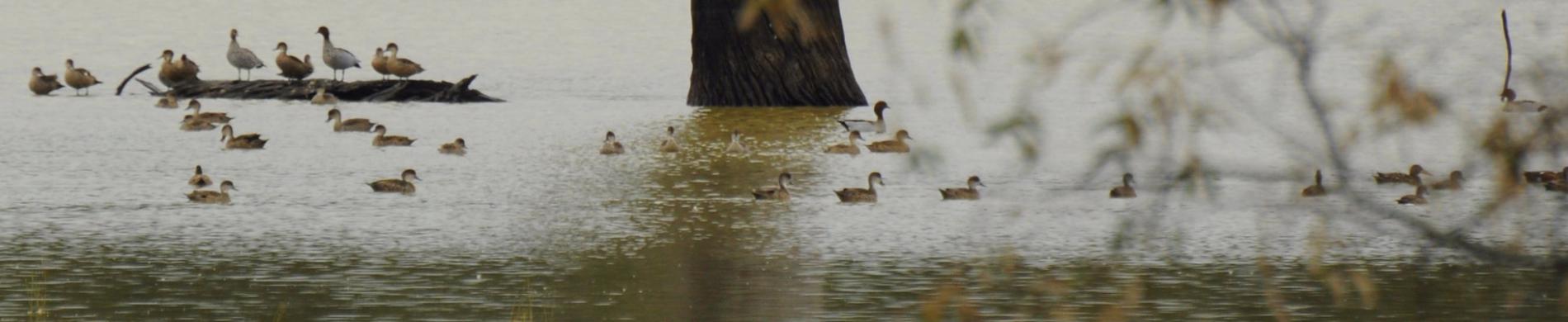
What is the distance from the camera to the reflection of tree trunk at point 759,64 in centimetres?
3036

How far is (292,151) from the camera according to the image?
22547 millimetres

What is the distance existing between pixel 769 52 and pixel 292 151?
361 inches

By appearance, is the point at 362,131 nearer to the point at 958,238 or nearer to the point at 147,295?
the point at 958,238

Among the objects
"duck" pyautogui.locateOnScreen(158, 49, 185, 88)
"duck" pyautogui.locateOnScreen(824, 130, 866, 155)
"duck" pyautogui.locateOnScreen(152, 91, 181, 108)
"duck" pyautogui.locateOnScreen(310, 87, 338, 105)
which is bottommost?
"duck" pyautogui.locateOnScreen(824, 130, 866, 155)

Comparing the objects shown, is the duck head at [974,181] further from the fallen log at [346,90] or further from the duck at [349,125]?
the fallen log at [346,90]

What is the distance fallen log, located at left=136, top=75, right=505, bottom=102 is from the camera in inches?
1222

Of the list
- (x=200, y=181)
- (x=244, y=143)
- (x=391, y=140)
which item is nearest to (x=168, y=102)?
(x=391, y=140)

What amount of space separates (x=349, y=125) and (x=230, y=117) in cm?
208

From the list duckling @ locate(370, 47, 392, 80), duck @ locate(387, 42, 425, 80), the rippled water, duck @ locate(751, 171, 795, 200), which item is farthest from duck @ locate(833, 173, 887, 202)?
duckling @ locate(370, 47, 392, 80)

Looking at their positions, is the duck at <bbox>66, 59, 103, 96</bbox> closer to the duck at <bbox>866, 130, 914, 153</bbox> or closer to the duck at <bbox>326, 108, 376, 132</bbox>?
the duck at <bbox>326, 108, 376, 132</bbox>

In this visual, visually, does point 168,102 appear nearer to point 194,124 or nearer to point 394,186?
point 194,124

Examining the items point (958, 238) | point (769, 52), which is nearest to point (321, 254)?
point (958, 238)

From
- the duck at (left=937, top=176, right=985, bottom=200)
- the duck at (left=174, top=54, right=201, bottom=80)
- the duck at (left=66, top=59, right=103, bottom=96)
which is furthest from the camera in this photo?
the duck at (left=174, top=54, right=201, bottom=80)

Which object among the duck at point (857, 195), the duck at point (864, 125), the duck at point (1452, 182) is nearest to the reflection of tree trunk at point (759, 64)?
the duck at point (864, 125)
